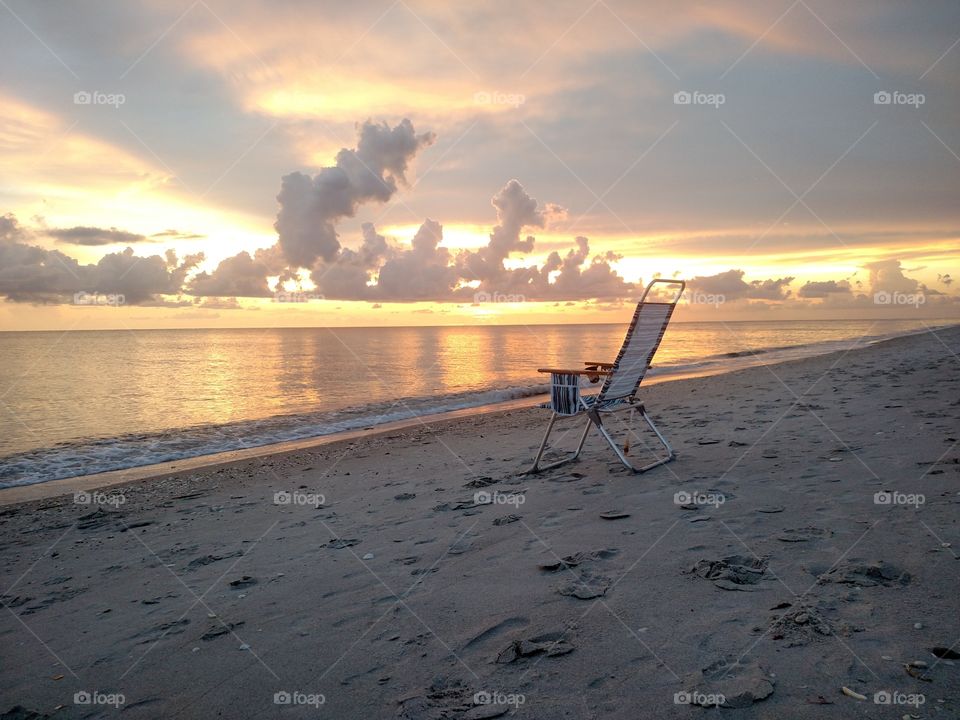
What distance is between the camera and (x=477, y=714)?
2.52 meters

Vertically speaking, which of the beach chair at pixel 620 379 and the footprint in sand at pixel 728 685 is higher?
the beach chair at pixel 620 379

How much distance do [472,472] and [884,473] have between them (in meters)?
4.31

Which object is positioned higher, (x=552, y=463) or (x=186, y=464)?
(x=552, y=463)
